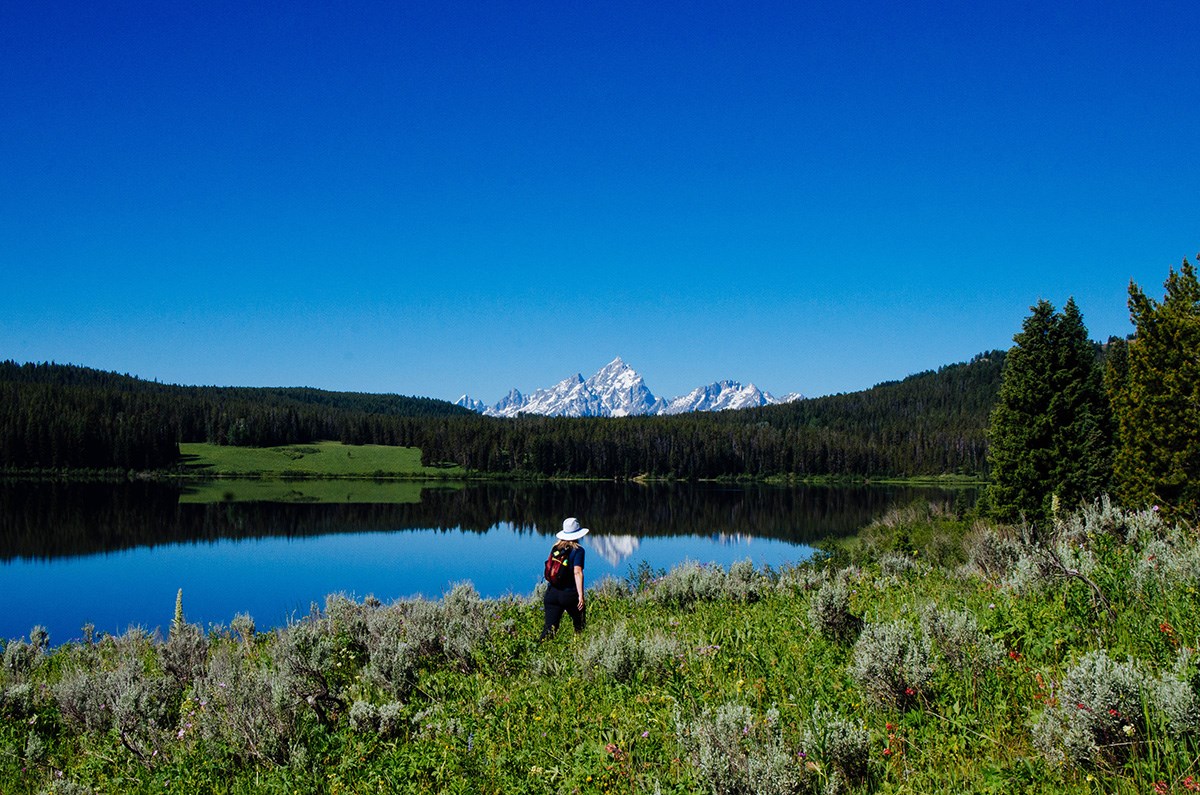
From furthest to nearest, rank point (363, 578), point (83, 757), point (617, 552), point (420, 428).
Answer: point (420, 428)
point (617, 552)
point (363, 578)
point (83, 757)

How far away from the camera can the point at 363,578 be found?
3312cm

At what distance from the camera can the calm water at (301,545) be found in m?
26.5

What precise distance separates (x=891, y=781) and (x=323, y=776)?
3959 mm

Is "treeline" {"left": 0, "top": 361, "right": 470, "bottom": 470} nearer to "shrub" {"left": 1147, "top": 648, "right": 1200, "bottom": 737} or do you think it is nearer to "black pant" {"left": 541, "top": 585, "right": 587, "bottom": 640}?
"black pant" {"left": 541, "top": 585, "right": 587, "bottom": 640}

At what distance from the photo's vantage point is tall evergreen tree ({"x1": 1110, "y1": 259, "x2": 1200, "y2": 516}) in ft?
91.1

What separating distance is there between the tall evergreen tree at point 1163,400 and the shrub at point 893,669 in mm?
27111

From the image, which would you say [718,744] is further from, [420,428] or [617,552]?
[420,428]

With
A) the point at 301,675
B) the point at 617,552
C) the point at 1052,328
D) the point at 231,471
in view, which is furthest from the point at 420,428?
the point at 301,675

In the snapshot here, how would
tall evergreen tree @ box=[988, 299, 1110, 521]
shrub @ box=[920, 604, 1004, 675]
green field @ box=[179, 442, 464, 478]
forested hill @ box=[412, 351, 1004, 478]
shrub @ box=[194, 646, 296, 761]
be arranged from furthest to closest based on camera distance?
forested hill @ box=[412, 351, 1004, 478] → green field @ box=[179, 442, 464, 478] → tall evergreen tree @ box=[988, 299, 1110, 521] → shrub @ box=[194, 646, 296, 761] → shrub @ box=[920, 604, 1004, 675]

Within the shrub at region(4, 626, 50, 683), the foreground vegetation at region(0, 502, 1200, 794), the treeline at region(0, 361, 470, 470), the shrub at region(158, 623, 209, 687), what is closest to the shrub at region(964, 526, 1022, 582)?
the foreground vegetation at region(0, 502, 1200, 794)

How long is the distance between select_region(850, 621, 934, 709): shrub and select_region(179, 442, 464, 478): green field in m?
145

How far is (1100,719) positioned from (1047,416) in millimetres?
30104

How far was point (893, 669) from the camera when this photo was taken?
5250 millimetres

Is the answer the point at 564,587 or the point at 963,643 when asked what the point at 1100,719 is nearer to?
the point at 963,643
